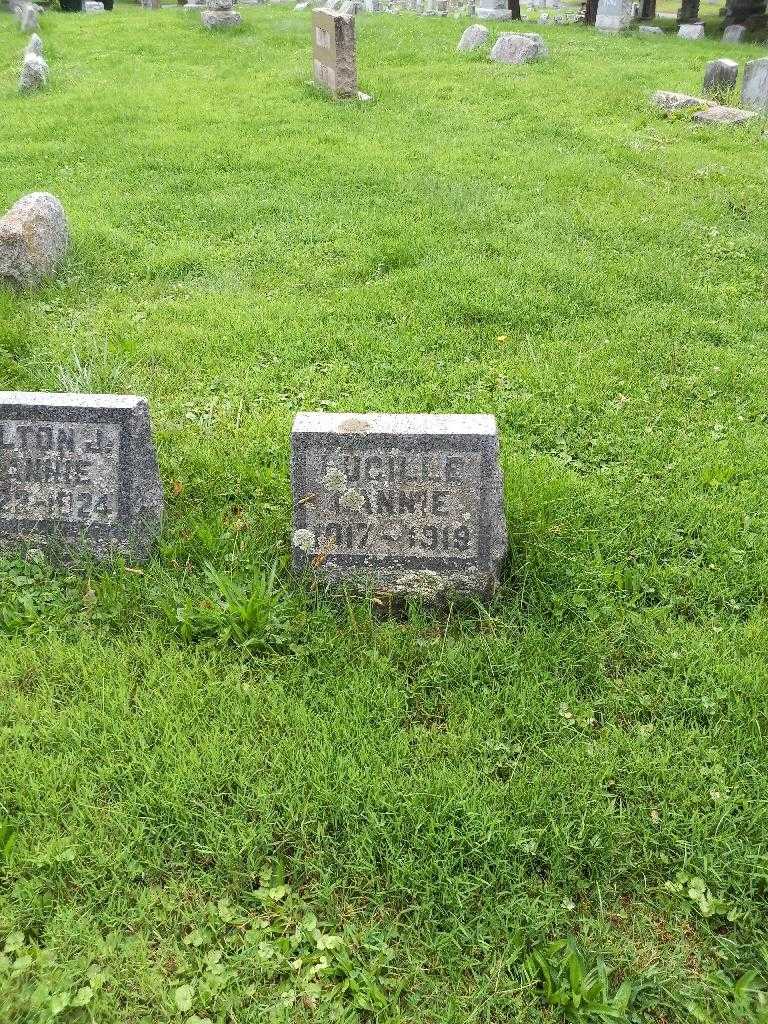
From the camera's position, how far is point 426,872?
221cm

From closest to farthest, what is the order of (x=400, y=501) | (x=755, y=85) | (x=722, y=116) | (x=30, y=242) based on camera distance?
(x=400, y=501) → (x=30, y=242) → (x=722, y=116) → (x=755, y=85)

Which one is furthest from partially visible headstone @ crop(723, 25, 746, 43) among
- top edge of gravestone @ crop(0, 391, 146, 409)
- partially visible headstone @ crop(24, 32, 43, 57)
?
top edge of gravestone @ crop(0, 391, 146, 409)

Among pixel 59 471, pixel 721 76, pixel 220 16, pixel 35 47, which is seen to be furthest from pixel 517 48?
pixel 59 471

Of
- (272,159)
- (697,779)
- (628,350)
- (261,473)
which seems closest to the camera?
(697,779)

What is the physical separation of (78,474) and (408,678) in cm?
152

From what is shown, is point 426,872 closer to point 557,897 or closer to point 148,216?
point 557,897

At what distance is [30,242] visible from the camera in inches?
218

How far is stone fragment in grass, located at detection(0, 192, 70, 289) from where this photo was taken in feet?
17.9

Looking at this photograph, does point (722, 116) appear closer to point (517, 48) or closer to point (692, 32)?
point (517, 48)

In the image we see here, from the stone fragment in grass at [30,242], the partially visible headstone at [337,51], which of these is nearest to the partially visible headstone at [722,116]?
the partially visible headstone at [337,51]

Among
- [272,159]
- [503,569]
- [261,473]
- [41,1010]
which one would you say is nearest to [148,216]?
[272,159]

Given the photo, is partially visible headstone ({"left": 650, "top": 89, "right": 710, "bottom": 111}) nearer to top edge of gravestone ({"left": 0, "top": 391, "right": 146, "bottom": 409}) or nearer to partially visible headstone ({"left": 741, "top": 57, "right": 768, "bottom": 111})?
partially visible headstone ({"left": 741, "top": 57, "right": 768, "bottom": 111})

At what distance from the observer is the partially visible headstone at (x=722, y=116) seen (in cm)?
927

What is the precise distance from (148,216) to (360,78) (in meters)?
6.00
